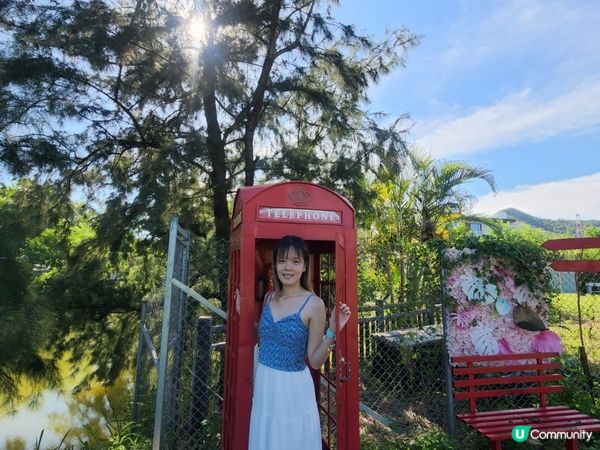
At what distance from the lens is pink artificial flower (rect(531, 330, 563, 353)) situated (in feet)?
14.0

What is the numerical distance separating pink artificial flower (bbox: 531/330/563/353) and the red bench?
11 centimetres

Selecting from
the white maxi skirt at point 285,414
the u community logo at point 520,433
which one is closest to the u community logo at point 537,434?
the u community logo at point 520,433

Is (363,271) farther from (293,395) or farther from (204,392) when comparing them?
(293,395)

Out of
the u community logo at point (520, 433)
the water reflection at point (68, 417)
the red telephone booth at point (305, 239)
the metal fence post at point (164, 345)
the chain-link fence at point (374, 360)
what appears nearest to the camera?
the red telephone booth at point (305, 239)

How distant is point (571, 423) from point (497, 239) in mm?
1940

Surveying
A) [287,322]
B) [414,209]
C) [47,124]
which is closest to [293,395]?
[287,322]

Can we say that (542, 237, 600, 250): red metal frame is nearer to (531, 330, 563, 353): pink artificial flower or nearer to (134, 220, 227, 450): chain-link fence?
(531, 330, 563, 353): pink artificial flower

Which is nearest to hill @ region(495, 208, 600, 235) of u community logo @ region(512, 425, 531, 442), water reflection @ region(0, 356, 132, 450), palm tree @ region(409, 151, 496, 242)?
palm tree @ region(409, 151, 496, 242)

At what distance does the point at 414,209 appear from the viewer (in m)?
9.30

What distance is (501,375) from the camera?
4328 mm

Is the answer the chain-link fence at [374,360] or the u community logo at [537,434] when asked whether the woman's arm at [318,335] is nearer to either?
the chain-link fence at [374,360]

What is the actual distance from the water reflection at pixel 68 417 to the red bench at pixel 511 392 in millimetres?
5975

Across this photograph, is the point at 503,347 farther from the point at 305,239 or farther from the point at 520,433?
the point at 305,239

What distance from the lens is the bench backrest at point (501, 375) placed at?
12.8ft
